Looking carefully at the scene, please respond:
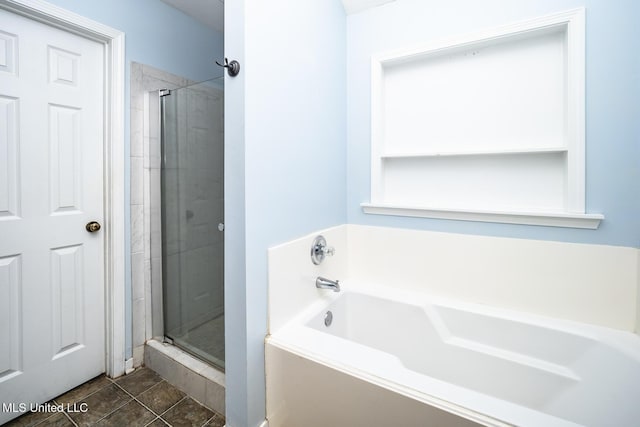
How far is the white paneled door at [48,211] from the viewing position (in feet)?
4.40

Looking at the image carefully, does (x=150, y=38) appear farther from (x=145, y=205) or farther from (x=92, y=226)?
(x=92, y=226)

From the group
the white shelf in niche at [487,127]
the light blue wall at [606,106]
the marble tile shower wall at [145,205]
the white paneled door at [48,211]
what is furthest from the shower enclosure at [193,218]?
the light blue wall at [606,106]

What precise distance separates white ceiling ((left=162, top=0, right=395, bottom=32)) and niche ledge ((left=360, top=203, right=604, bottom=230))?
1.20m

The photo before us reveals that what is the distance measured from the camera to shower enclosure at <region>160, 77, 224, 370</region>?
163 centimetres

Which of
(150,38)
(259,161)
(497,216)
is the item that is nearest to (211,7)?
(150,38)

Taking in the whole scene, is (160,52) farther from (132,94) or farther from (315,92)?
(315,92)

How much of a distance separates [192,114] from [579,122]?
1972 mm

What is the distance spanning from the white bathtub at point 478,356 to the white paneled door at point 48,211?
3.96 ft

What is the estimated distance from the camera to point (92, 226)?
63.4 inches

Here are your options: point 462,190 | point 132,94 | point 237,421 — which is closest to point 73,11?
point 132,94

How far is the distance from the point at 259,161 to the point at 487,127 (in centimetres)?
119

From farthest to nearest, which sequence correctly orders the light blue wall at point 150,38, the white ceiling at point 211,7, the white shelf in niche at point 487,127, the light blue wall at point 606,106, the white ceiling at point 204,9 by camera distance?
the white ceiling at point 204,9, the white ceiling at point 211,7, the light blue wall at point 150,38, the white shelf in niche at point 487,127, the light blue wall at point 606,106

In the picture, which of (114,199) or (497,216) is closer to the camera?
(497,216)

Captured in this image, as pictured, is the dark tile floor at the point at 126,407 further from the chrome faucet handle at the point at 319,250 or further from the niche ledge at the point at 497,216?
the niche ledge at the point at 497,216
